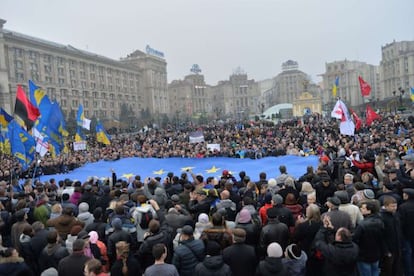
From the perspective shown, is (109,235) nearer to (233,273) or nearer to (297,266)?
(233,273)

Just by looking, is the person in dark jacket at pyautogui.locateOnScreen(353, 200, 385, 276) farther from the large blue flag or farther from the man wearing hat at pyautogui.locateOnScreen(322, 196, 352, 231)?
the large blue flag

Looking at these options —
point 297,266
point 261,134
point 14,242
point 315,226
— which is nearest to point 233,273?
point 297,266

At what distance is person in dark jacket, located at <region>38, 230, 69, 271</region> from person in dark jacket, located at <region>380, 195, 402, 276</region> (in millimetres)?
4808

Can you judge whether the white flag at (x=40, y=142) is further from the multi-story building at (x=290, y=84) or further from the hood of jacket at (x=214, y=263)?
the multi-story building at (x=290, y=84)

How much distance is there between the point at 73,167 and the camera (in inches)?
880

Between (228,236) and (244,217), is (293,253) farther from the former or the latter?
(244,217)

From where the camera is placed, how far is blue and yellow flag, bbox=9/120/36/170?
12.2 metres

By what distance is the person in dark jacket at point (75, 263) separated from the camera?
4867mm


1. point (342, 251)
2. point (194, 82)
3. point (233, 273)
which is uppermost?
point (194, 82)

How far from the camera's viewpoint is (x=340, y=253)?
4.75 m

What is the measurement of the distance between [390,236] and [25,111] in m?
11.9

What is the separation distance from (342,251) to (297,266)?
0.63m

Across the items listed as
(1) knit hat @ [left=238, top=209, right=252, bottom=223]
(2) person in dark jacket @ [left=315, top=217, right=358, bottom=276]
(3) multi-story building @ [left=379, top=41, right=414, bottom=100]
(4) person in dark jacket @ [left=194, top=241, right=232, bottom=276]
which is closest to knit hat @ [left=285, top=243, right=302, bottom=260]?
(2) person in dark jacket @ [left=315, top=217, right=358, bottom=276]

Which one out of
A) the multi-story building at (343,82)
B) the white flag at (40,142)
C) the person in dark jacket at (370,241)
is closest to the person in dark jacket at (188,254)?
the person in dark jacket at (370,241)
